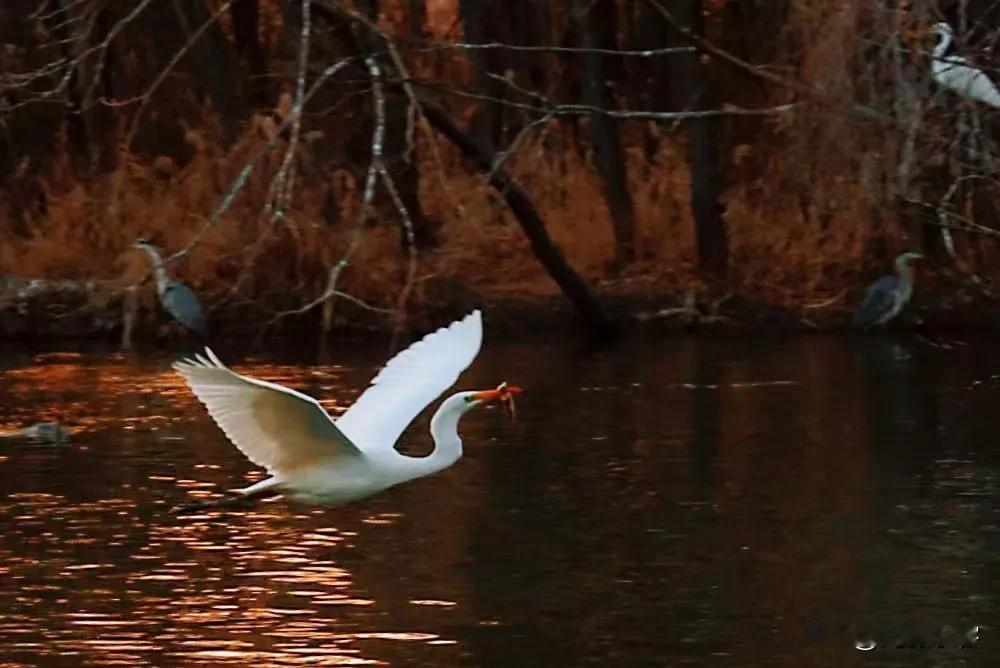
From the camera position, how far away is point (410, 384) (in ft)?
34.2

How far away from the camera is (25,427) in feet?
48.0

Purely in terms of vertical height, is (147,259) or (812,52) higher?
(812,52)

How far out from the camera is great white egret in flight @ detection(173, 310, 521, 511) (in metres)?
8.92

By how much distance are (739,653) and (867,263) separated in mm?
12525

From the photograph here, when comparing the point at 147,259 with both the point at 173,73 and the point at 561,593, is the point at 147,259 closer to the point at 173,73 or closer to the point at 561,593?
the point at 173,73

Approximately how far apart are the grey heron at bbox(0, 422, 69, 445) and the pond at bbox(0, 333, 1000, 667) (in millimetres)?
103

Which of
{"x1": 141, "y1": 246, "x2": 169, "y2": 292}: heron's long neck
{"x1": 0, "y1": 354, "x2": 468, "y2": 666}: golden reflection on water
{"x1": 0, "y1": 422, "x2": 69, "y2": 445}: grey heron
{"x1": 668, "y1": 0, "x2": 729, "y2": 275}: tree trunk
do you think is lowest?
{"x1": 0, "y1": 354, "x2": 468, "y2": 666}: golden reflection on water

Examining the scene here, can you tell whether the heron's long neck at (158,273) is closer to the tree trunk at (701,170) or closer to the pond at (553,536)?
the pond at (553,536)

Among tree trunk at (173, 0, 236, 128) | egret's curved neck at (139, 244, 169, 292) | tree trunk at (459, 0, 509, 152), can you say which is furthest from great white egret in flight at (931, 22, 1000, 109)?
tree trunk at (173, 0, 236, 128)

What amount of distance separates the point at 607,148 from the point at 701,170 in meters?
1.01

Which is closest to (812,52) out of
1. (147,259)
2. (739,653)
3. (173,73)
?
(147,259)

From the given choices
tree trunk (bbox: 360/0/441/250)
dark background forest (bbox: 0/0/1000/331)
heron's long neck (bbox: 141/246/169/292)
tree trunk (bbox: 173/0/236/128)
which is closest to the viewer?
heron's long neck (bbox: 141/246/169/292)

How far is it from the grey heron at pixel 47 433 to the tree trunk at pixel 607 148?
838 cm

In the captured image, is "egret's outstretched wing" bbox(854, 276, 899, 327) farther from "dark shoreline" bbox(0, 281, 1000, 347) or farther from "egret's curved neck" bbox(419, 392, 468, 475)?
"egret's curved neck" bbox(419, 392, 468, 475)
